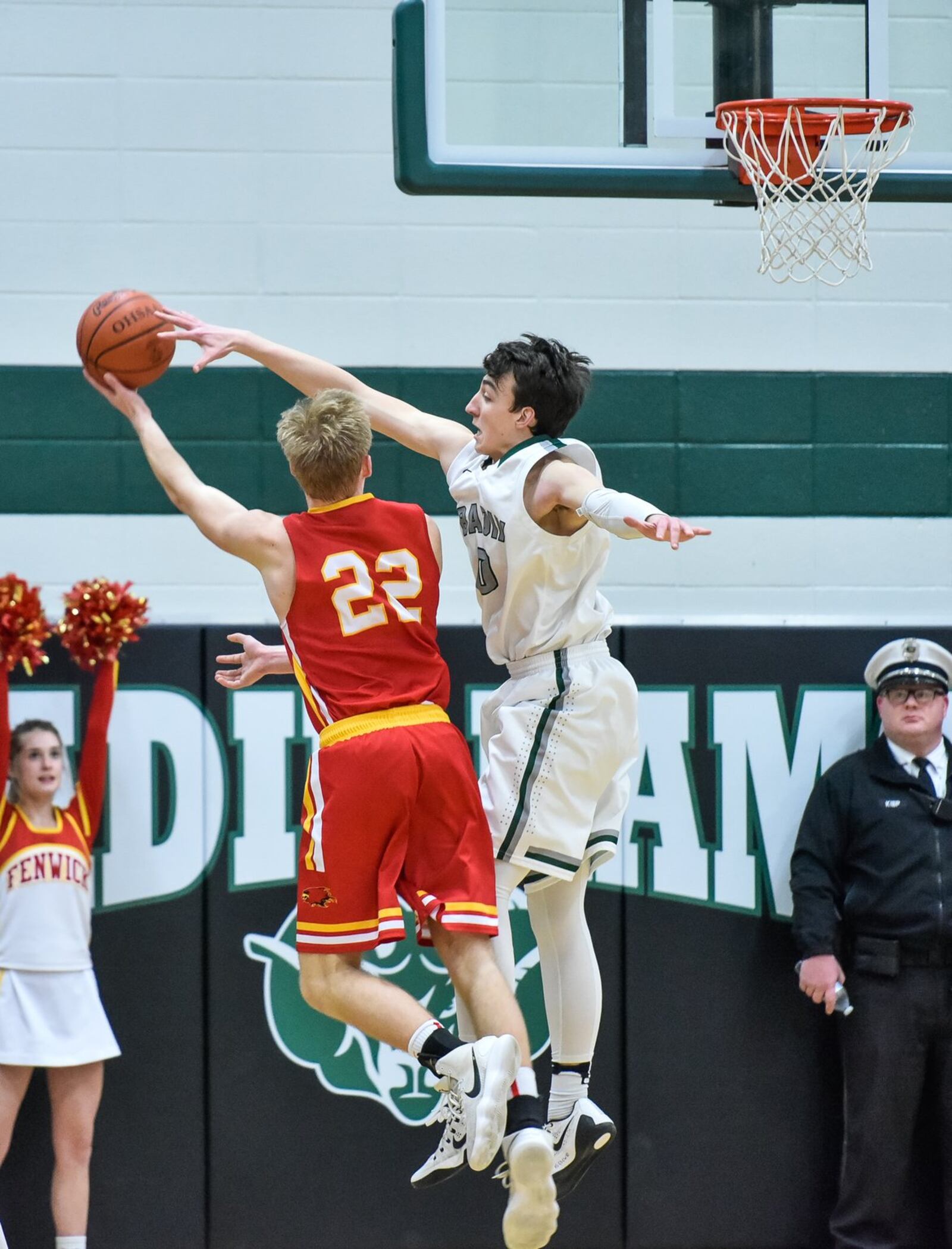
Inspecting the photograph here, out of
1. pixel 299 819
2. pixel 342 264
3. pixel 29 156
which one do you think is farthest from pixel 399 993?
pixel 29 156

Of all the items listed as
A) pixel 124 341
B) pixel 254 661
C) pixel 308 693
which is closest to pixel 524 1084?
pixel 308 693

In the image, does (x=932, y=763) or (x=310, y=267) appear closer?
(x=932, y=763)

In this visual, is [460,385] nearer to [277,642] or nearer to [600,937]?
[277,642]

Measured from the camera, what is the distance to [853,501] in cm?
764

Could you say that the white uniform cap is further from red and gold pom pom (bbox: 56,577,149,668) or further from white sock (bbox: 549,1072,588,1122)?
red and gold pom pom (bbox: 56,577,149,668)

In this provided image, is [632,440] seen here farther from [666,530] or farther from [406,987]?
[666,530]

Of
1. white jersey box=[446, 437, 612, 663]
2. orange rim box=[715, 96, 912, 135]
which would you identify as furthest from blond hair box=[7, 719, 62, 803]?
orange rim box=[715, 96, 912, 135]

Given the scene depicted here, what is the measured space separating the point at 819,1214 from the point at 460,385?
3.83 m

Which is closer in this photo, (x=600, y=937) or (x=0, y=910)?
(x=0, y=910)

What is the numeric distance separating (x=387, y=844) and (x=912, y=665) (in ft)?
10.1

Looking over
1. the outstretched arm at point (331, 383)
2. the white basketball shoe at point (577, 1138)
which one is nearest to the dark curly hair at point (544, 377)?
the outstretched arm at point (331, 383)

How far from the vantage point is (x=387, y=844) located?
4598mm

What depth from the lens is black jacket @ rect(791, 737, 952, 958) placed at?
6824 mm

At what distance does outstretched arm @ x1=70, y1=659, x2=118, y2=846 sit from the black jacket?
2828mm
